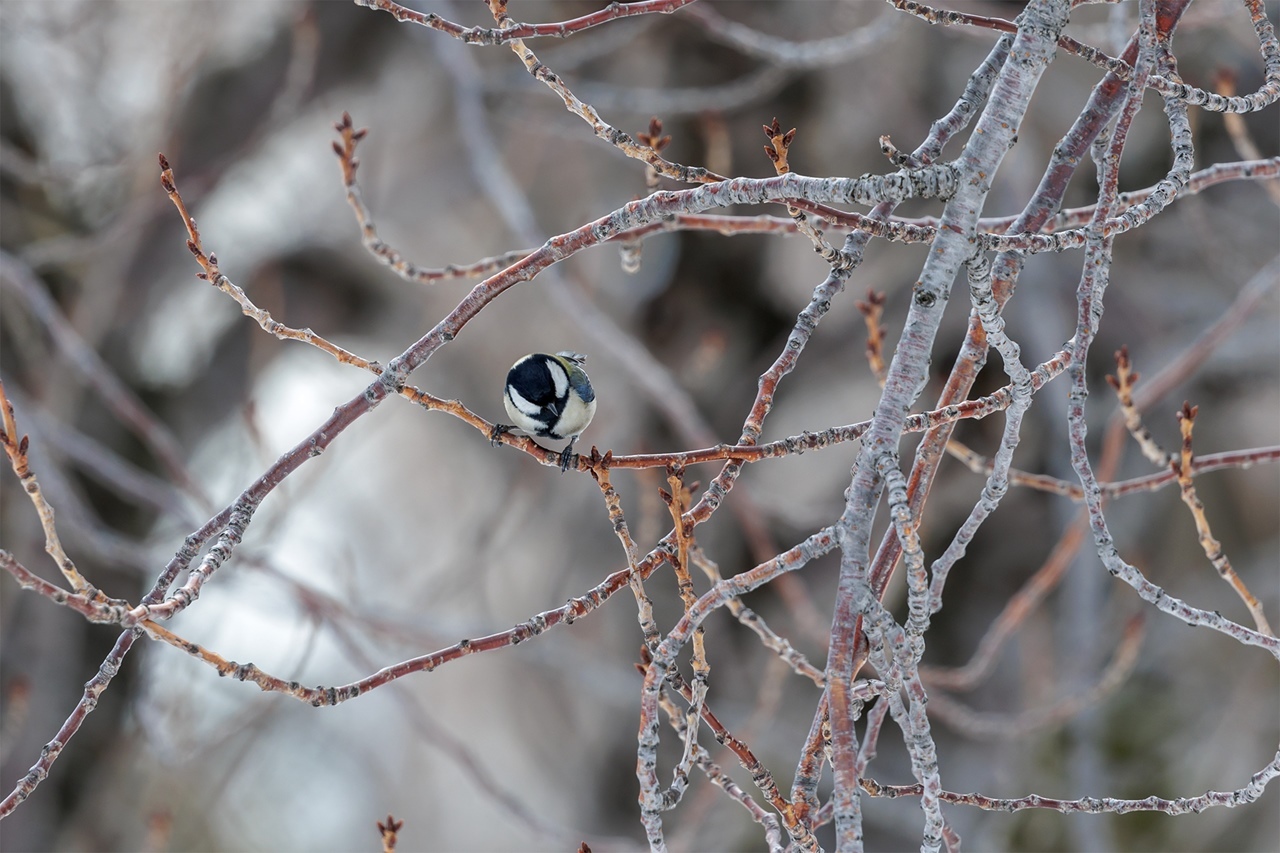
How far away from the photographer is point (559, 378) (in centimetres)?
189

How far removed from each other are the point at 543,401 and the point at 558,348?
364 centimetres

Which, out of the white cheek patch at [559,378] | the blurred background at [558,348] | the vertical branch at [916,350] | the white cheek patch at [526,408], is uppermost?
the blurred background at [558,348]

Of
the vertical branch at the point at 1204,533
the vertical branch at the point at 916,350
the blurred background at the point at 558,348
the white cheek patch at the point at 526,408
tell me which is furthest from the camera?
the blurred background at the point at 558,348

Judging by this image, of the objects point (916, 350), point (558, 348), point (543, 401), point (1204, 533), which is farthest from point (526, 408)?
point (558, 348)

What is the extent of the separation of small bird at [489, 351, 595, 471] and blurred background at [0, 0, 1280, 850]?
3.59ft

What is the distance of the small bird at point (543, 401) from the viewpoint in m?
1.83

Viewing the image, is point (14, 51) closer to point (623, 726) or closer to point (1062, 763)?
point (623, 726)

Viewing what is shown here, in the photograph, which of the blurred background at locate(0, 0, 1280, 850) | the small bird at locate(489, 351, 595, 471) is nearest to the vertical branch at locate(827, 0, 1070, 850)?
the small bird at locate(489, 351, 595, 471)

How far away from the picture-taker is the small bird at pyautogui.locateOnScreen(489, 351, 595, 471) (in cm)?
183

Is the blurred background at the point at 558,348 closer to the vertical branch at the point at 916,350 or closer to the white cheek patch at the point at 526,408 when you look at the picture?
the white cheek patch at the point at 526,408

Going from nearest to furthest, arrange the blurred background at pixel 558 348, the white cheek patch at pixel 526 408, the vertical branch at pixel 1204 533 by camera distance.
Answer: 1. the vertical branch at pixel 1204 533
2. the white cheek patch at pixel 526 408
3. the blurred background at pixel 558 348

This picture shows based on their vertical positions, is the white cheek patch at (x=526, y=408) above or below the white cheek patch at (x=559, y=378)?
below

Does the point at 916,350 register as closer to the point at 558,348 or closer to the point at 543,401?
the point at 543,401

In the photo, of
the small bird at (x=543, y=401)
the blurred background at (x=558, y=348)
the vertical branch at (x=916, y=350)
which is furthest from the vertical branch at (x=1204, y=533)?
the blurred background at (x=558, y=348)
